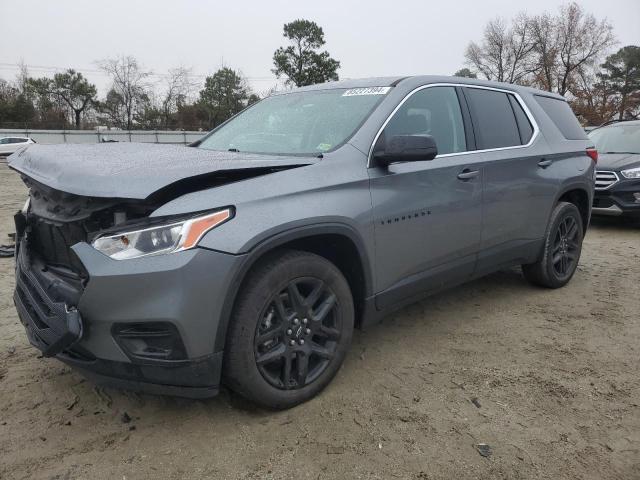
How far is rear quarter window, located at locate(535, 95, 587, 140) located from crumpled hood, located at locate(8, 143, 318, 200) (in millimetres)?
2891

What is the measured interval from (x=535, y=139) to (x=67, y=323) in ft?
12.3

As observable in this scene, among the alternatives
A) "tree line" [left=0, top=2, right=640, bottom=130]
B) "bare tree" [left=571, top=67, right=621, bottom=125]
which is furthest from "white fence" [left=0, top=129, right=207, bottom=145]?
"bare tree" [left=571, top=67, right=621, bottom=125]

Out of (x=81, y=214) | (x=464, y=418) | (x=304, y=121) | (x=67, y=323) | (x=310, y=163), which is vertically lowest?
(x=464, y=418)

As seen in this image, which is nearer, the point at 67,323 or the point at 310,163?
the point at 67,323

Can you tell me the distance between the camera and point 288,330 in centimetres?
250

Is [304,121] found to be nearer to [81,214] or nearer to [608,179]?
[81,214]

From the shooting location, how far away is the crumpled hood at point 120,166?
2119 millimetres

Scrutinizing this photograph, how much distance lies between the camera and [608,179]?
7.71 meters

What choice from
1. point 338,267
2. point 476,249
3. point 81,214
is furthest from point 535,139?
point 81,214

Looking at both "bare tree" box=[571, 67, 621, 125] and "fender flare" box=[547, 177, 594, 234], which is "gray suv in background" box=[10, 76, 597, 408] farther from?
"bare tree" box=[571, 67, 621, 125]

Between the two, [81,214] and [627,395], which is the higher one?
[81,214]

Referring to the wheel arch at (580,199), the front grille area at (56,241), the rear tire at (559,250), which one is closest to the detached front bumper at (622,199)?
the wheel arch at (580,199)

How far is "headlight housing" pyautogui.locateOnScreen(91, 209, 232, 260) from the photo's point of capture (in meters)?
2.09

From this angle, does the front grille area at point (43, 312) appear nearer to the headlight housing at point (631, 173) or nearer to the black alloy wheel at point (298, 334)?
the black alloy wheel at point (298, 334)
